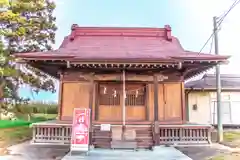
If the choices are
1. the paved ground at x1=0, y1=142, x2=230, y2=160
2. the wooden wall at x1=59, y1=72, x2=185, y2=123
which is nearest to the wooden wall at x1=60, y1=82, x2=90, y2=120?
the wooden wall at x1=59, y1=72, x2=185, y2=123

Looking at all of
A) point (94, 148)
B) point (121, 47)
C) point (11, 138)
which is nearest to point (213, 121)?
point (121, 47)

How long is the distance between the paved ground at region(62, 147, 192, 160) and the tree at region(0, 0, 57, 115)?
798 cm

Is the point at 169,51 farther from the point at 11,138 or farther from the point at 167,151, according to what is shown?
the point at 11,138

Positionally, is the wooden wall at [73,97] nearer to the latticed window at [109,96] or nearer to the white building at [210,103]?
the latticed window at [109,96]

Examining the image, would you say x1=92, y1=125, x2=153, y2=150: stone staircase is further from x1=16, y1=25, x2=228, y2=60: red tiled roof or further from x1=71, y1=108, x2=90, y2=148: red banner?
x1=16, y1=25, x2=228, y2=60: red tiled roof

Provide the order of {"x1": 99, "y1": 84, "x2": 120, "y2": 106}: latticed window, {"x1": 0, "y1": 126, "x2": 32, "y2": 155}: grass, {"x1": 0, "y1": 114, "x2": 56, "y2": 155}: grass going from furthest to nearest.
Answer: {"x1": 99, "y1": 84, "x2": 120, "y2": 106}: latticed window, {"x1": 0, "y1": 114, "x2": 56, "y2": 155}: grass, {"x1": 0, "y1": 126, "x2": 32, "y2": 155}: grass

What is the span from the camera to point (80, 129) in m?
7.41

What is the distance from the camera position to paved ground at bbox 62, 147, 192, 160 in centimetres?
688

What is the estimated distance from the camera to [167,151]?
26.0 feet

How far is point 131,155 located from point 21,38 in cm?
1067

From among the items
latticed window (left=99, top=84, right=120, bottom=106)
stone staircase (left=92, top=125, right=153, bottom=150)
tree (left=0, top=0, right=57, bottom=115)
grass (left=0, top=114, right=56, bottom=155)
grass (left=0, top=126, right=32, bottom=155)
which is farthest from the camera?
tree (left=0, top=0, right=57, bottom=115)

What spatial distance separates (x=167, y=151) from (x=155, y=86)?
2460 mm

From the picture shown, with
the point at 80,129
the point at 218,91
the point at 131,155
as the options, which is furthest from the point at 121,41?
the point at 131,155

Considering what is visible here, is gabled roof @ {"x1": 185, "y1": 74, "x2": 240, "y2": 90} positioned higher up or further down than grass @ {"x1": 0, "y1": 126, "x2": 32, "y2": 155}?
higher up
